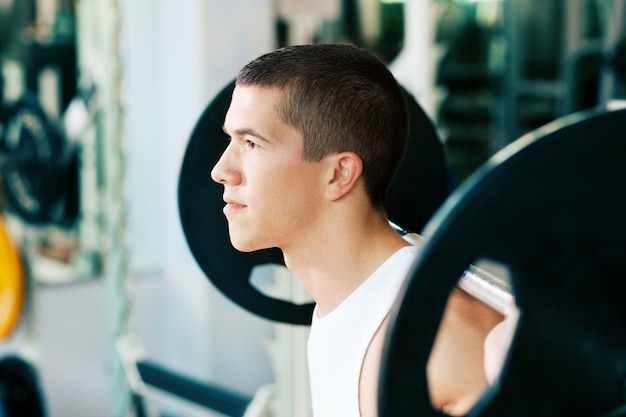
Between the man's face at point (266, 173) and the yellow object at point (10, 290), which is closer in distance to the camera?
the man's face at point (266, 173)

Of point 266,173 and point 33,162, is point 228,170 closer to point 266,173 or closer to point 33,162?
point 266,173

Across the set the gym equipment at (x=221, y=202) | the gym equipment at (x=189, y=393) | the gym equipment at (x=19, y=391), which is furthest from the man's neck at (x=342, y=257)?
the gym equipment at (x=19, y=391)

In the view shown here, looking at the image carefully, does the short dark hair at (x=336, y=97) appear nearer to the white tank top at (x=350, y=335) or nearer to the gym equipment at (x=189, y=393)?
the white tank top at (x=350, y=335)

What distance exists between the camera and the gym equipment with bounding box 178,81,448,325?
0.77 m

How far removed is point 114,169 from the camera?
2.07 metres

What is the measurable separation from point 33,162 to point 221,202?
2.07m

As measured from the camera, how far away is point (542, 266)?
17.8 inches

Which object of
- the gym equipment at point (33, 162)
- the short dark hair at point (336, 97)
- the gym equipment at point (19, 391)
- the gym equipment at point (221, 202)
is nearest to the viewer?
the short dark hair at point (336, 97)

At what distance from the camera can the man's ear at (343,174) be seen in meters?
0.62

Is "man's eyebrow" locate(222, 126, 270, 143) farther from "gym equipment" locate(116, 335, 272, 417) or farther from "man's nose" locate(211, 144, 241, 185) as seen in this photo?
"gym equipment" locate(116, 335, 272, 417)

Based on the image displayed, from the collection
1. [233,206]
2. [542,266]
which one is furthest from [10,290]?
[542,266]

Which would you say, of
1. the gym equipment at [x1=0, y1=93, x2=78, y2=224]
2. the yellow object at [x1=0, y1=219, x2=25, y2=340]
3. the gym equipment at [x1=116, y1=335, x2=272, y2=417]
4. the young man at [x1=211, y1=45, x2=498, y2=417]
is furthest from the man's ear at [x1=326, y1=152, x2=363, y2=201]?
the gym equipment at [x1=0, y1=93, x2=78, y2=224]

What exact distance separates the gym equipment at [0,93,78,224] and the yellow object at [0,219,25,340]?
0.67ft

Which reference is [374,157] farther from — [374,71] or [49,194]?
[49,194]
